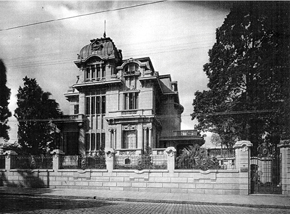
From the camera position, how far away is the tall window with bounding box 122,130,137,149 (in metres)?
26.0

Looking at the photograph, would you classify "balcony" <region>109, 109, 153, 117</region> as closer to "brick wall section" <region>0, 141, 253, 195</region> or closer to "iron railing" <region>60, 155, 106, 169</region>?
"iron railing" <region>60, 155, 106, 169</region>

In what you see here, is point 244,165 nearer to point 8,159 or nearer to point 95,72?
point 8,159

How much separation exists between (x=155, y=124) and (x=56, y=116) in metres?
10.5

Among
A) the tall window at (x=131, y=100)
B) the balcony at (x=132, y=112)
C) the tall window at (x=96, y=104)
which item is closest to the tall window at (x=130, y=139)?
the balcony at (x=132, y=112)

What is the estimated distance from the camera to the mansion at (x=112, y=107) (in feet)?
85.7

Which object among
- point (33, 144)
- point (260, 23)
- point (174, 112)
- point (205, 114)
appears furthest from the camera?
point (174, 112)

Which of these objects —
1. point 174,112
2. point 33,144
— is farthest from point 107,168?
point 174,112

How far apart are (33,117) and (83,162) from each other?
1218 cm

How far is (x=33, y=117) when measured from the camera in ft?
88.0

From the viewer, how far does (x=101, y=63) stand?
28.2 m

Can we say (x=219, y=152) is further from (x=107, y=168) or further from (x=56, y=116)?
(x=56, y=116)

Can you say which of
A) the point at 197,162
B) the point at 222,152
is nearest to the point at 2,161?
the point at 197,162

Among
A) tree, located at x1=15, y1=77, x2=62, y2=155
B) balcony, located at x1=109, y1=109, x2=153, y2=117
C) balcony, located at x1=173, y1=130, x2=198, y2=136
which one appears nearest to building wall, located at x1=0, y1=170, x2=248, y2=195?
tree, located at x1=15, y1=77, x2=62, y2=155

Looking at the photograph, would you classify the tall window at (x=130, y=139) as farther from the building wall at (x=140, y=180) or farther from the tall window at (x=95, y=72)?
the building wall at (x=140, y=180)
